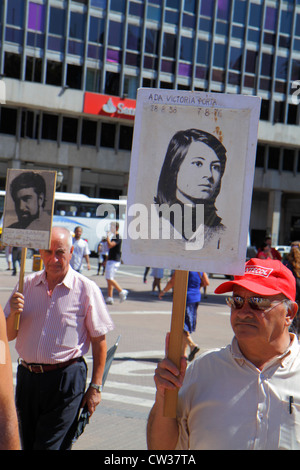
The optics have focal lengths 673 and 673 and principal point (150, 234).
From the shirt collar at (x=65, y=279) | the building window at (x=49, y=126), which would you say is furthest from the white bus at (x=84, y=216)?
the shirt collar at (x=65, y=279)

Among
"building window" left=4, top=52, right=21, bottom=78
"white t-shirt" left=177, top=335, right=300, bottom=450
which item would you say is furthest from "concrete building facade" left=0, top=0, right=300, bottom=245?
"white t-shirt" left=177, top=335, right=300, bottom=450

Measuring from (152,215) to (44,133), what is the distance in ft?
149

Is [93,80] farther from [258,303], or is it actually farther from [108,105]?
[258,303]

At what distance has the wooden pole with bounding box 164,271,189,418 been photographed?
Result: 7.89ft

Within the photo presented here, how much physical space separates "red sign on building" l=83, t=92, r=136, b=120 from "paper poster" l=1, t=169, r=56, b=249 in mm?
42007

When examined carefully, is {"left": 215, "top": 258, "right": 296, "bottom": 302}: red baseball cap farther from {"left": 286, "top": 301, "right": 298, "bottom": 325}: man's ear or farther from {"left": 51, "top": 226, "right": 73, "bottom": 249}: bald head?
{"left": 51, "top": 226, "right": 73, "bottom": 249}: bald head

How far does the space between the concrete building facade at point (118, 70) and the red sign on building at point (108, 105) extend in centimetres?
7

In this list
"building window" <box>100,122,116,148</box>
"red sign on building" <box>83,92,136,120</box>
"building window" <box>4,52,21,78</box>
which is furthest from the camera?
"building window" <box>100,122,116,148</box>

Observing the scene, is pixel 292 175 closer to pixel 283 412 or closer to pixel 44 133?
pixel 44 133

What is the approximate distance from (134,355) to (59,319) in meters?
6.17

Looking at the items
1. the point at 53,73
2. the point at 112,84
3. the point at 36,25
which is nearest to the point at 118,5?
the point at 112,84

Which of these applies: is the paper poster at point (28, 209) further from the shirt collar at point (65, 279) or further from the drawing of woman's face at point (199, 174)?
the drawing of woman's face at point (199, 174)

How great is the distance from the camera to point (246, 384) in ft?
8.49

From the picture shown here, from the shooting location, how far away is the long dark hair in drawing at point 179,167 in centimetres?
252
